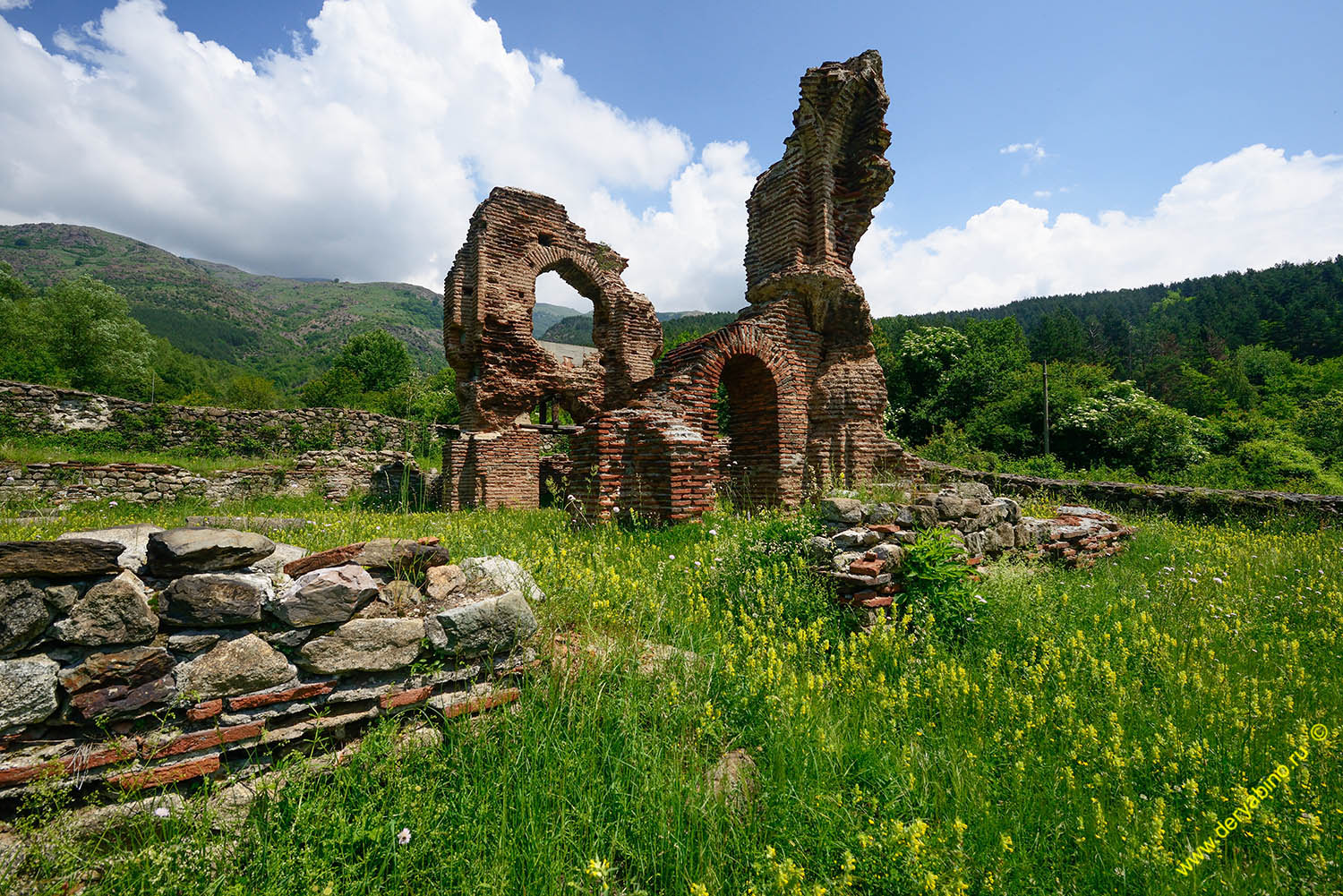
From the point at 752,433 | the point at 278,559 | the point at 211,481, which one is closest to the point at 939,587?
the point at 278,559

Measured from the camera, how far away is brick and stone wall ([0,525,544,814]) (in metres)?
1.92

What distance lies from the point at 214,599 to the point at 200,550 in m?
0.23

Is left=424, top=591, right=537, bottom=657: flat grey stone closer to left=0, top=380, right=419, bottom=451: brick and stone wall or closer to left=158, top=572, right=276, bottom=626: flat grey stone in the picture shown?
left=158, top=572, right=276, bottom=626: flat grey stone

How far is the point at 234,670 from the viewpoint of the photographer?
7.27 feet

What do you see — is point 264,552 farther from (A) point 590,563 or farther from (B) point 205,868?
(A) point 590,563

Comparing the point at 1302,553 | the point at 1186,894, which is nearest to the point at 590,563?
the point at 1186,894

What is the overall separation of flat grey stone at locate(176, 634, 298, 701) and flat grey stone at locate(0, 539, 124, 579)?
20.2 inches

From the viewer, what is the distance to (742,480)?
33.9 ft

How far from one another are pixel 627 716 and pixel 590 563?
2288 millimetres

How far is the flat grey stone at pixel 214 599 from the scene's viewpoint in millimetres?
2230

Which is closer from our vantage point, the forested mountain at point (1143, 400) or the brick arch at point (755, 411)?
the brick arch at point (755, 411)

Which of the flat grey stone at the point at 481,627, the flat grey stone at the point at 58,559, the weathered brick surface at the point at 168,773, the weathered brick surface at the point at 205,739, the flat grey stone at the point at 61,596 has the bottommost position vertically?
the weathered brick surface at the point at 168,773

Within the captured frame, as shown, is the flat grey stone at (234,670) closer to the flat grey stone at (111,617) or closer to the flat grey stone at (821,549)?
the flat grey stone at (111,617)

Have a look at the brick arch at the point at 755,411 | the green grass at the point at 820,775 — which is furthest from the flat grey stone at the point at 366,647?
the brick arch at the point at 755,411
